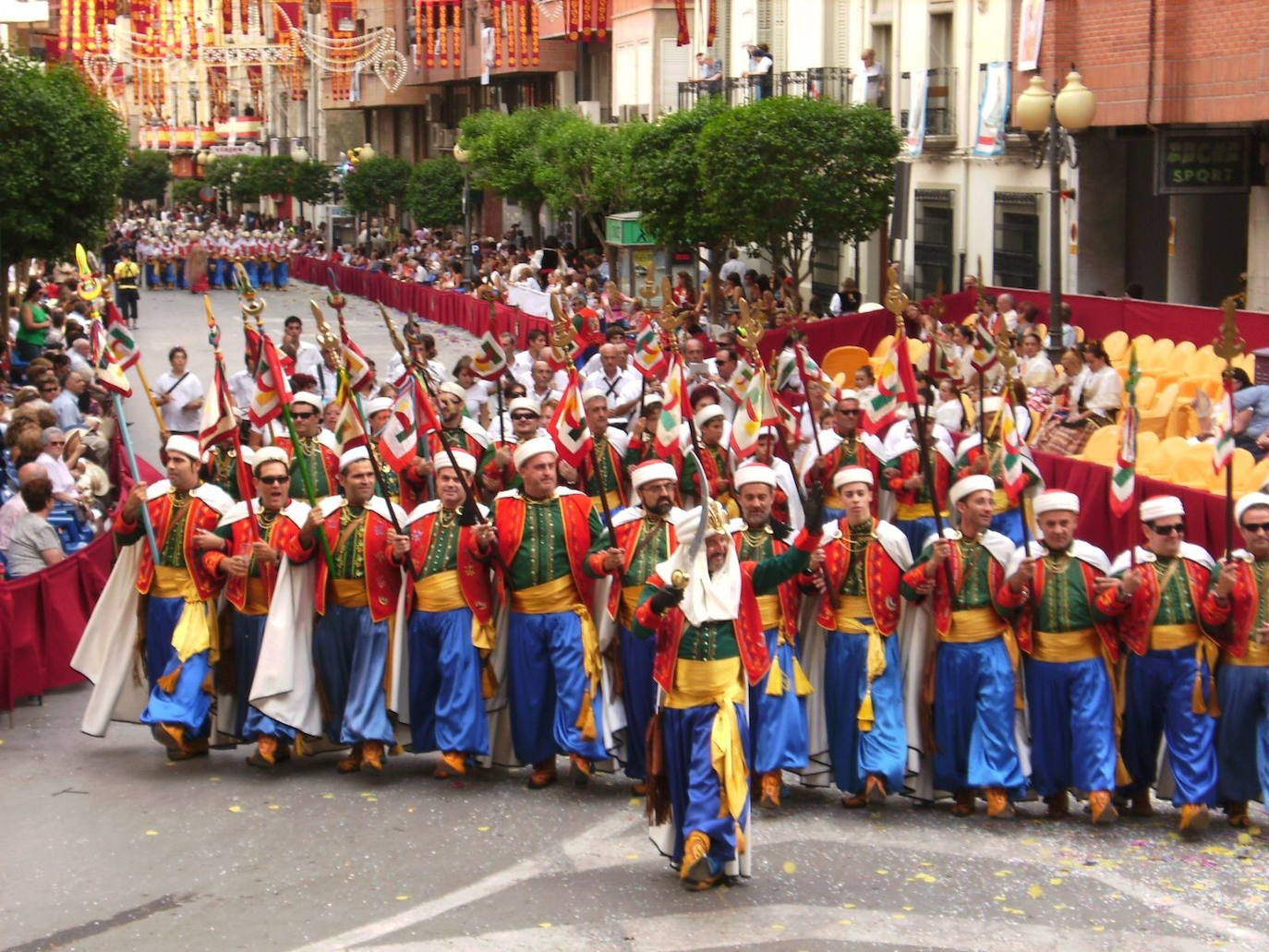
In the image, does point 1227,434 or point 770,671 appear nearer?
point 770,671

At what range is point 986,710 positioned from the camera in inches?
372

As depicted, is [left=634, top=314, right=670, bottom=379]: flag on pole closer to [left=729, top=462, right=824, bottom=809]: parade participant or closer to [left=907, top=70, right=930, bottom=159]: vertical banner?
[left=729, top=462, right=824, bottom=809]: parade participant

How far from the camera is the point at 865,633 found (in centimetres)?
970

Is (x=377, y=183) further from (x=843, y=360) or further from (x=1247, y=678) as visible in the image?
(x=1247, y=678)

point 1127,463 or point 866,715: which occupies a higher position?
point 1127,463

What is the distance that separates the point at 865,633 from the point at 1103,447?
19.2ft

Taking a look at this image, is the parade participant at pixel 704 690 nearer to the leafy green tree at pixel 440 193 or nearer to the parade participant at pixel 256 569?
the parade participant at pixel 256 569

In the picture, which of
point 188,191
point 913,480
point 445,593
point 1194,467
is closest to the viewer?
point 445,593

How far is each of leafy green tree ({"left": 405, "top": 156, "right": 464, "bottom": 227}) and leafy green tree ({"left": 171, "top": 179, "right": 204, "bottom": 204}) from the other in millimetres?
33787

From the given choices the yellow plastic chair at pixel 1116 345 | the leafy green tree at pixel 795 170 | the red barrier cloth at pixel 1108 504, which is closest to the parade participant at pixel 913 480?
the red barrier cloth at pixel 1108 504

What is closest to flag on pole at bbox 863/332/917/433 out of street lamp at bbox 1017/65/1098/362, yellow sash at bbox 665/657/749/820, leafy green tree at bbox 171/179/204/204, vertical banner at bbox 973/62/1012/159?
yellow sash at bbox 665/657/749/820

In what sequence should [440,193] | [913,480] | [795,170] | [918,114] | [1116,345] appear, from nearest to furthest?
[913,480] → [1116,345] → [795,170] → [918,114] → [440,193]

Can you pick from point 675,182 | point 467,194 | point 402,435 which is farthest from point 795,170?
point 467,194

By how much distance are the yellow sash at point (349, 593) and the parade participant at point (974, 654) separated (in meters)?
2.76
